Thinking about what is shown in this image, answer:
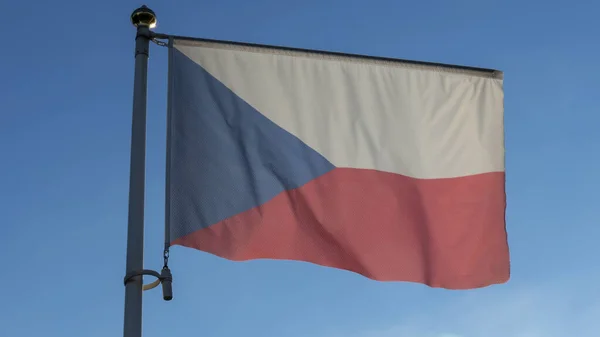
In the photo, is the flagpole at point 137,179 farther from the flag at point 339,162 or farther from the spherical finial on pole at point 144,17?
the flag at point 339,162

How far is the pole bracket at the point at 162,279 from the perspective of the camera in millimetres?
8969

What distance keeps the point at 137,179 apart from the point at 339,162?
2.62 metres

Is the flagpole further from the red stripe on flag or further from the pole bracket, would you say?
the red stripe on flag

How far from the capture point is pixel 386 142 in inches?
454

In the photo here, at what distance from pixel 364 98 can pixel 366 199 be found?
1.27 meters

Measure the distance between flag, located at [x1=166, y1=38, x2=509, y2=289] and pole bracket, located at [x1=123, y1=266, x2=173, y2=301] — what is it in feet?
1.66

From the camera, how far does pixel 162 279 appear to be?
905 centimetres

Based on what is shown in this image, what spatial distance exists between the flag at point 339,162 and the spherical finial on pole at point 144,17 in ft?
1.20

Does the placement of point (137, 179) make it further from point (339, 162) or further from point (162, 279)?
point (339, 162)

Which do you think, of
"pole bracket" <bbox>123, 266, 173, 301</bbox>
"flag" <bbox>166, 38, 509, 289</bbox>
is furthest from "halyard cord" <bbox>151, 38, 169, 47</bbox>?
"pole bracket" <bbox>123, 266, 173, 301</bbox>

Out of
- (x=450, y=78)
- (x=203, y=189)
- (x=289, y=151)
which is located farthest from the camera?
(x=450, y=78)

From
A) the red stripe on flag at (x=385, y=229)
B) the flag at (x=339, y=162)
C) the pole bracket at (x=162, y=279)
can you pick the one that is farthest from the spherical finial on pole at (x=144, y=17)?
the pole bracket at (x=162, y=279)

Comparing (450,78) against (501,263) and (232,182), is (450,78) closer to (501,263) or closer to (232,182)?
(501,263)

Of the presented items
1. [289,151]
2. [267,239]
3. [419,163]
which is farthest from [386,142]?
[267,239]
